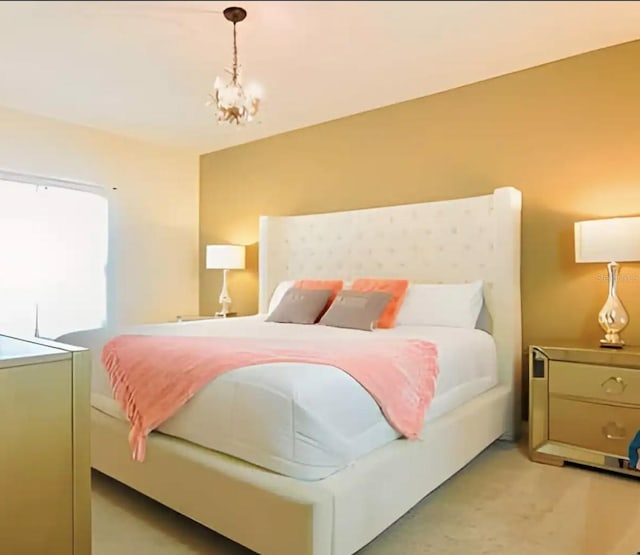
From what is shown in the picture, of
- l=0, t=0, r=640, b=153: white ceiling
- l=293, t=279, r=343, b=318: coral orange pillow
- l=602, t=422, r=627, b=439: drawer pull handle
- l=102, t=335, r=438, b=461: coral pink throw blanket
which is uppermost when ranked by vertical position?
l=0, t=0, r=640, b=153: white ceiling

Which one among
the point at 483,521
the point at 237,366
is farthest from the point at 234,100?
the point at 483,521

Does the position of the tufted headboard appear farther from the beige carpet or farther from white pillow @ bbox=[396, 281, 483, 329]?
the beige carpet

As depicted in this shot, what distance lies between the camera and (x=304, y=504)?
1499mm

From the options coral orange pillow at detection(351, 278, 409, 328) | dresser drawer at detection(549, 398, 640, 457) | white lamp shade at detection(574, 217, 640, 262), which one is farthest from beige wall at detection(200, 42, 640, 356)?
coral orange pillow at detection(351, 278, 409, 328)

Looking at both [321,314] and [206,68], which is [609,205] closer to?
[321,314]

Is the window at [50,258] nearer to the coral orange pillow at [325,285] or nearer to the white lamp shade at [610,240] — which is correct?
the coral orange pillow at [325,285]

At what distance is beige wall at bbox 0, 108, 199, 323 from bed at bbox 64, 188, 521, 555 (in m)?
1.85

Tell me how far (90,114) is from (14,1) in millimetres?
3349

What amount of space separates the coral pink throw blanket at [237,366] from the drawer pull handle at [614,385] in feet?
3.24

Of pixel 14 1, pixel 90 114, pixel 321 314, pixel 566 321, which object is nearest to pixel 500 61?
pixel 566 321

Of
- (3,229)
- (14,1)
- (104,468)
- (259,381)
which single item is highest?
(14,1)

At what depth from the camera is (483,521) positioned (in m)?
2.09

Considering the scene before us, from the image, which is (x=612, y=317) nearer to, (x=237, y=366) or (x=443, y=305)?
(x=443, y=305)

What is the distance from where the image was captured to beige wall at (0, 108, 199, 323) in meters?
4.11
